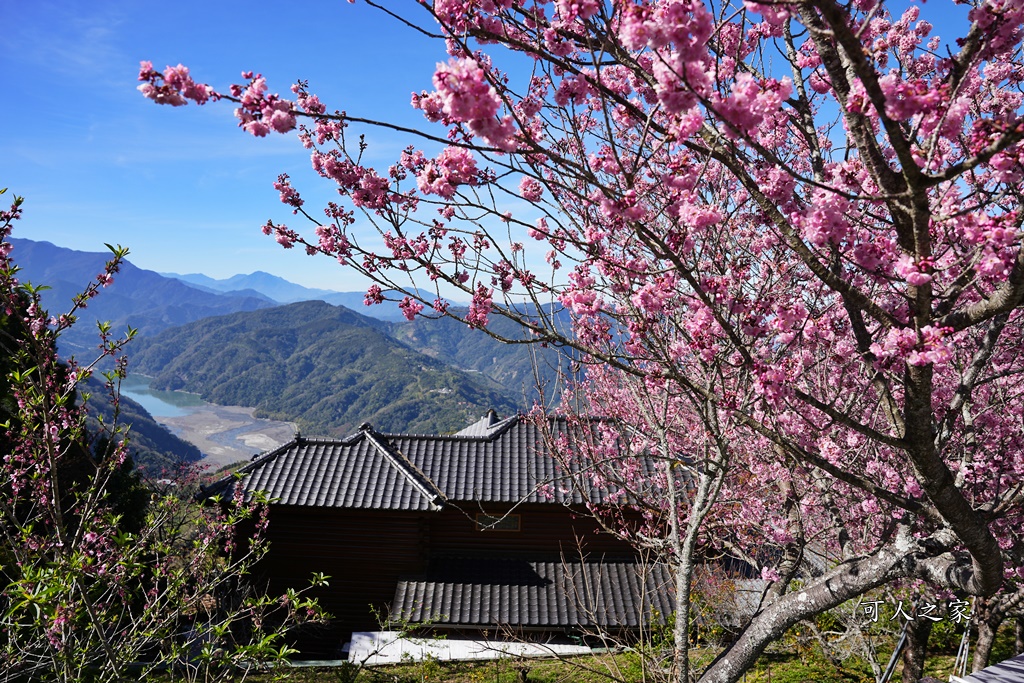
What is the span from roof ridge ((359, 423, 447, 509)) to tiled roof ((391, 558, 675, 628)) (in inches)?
59.6

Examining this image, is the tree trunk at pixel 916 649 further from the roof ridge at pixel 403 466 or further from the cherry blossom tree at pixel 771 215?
the roof ridge at pixel 403 466

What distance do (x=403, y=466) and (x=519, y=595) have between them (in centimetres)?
412

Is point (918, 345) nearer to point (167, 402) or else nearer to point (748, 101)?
point (748, 101)

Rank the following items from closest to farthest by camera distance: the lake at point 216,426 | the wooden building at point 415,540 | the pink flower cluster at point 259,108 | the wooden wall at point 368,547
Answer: the pink flower cluster at point 259,108 < the wooden building at point 415,540 < the wooden wall at point 368,547 < the lake at point 216,426

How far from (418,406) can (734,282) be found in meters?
128

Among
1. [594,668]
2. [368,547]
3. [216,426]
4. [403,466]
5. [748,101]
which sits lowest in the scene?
[216,426]

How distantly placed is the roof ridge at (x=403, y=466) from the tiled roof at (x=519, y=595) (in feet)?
4.96

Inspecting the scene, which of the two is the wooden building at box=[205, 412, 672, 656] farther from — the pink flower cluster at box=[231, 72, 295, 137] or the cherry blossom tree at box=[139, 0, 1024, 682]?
the pink flower cluster at box=[231, 72, 295, 137]

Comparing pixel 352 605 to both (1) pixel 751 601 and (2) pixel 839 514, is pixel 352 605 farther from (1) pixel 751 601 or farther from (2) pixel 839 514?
(2) pixel 839 514

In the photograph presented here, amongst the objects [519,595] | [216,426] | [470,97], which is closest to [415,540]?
[519,595]

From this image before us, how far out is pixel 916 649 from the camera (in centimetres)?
765

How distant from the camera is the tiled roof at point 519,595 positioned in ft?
39.4

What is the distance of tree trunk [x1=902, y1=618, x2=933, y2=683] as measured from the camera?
298 inches

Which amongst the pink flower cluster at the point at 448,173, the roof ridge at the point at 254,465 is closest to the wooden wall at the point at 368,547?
the roof ridge at the point at 254,465
